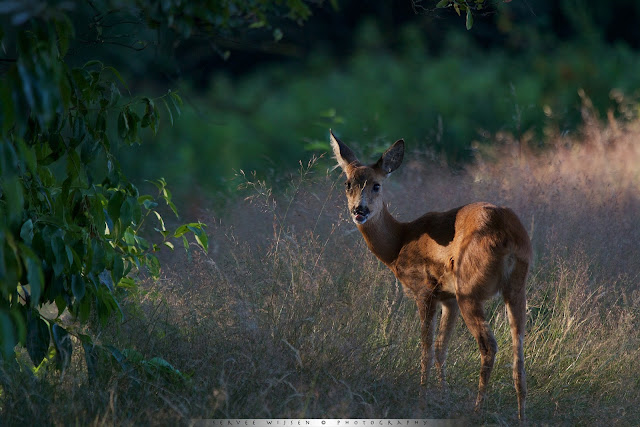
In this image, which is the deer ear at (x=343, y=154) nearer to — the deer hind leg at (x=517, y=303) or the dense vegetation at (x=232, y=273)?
the dense vegetation at (x=232, y=273)

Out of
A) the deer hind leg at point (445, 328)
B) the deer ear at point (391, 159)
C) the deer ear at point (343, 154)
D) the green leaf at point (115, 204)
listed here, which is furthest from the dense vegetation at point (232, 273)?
the deer ear at point (391, 159)

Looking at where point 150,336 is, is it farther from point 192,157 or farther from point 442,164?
point 192,157

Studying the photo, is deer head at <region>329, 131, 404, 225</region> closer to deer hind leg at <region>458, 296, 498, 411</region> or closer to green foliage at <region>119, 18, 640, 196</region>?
deer hind leg at <region>458, 296, 498, 411</region>

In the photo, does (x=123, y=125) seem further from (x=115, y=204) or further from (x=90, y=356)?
(x=90, y=356)

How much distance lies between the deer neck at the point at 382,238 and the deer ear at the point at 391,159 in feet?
0.90

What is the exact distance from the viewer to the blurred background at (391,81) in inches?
401

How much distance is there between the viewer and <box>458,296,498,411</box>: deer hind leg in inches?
144

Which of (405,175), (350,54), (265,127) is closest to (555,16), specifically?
(350,54)

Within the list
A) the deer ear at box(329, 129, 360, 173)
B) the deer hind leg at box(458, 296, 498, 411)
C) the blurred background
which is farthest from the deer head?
Result: the blurred background

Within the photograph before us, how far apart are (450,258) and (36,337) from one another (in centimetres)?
196

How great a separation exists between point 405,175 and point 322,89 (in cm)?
551

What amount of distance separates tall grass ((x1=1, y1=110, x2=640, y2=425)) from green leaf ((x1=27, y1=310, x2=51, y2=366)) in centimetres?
16

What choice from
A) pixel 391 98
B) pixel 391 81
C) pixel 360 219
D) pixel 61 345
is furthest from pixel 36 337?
pixel 391 81

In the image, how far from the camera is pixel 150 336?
11.5 feet
